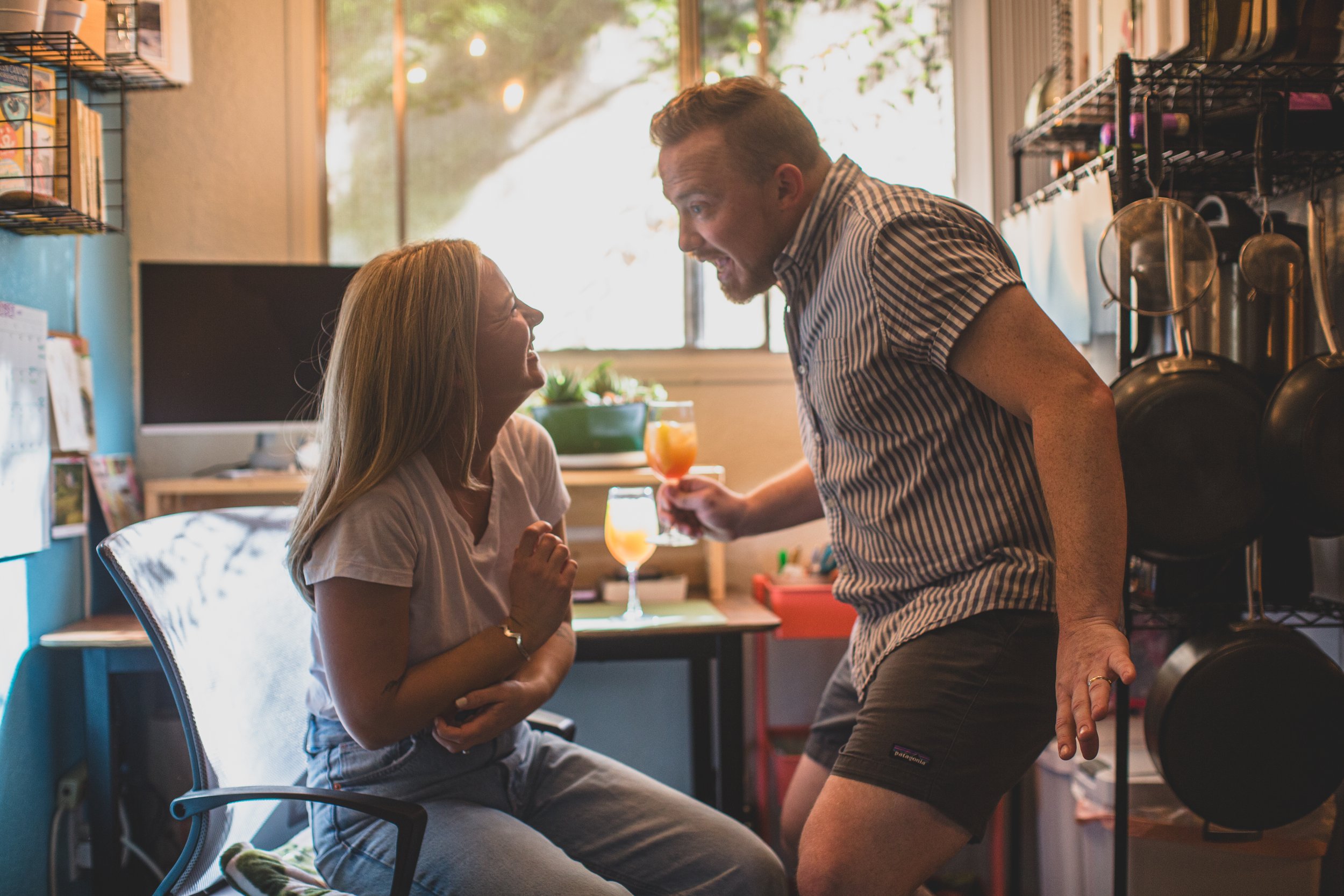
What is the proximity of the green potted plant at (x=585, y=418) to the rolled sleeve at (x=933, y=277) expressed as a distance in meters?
1.13

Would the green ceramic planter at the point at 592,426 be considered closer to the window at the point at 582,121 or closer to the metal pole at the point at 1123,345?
the window at the point at 582,121

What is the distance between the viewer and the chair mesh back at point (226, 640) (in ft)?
4.08

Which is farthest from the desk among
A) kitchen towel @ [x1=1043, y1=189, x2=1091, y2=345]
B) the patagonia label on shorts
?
kitchen towel @ [x1=1043, y1=189, x2=1091, y2=345]

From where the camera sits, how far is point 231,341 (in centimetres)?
212

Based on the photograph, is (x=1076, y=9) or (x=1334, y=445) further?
(x=1076, y=9)

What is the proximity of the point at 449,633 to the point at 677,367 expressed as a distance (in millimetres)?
1411

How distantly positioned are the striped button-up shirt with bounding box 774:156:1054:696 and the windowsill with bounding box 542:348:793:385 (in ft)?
4.02

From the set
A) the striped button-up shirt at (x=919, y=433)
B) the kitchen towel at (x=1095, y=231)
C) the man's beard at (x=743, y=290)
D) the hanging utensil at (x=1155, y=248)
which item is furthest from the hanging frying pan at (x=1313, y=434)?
the man's beard at (x=743, y=290)

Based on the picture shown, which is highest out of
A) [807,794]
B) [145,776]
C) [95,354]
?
[95,354]

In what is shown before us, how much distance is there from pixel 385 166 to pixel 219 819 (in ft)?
5.70

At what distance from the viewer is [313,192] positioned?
7.88 ft

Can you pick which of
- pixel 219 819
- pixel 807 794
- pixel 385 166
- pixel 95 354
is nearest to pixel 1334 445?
pixel 807 794

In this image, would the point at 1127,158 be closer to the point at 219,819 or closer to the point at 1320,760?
the point at 1320,760

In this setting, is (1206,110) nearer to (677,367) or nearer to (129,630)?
(677,367)
